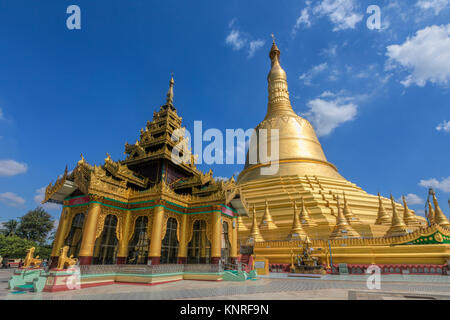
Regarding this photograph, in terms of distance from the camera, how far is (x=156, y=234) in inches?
505

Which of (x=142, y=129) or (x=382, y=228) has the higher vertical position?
(x=142, y=129)

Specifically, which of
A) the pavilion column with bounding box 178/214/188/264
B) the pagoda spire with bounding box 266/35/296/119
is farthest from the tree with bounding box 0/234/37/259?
the pagoda spire with bounding box 266/35/296/119

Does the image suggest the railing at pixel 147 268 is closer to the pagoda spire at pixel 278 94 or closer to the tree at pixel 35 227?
the pagoda spire at pixel 278 94

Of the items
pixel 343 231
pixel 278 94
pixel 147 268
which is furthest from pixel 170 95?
pixel 278 94

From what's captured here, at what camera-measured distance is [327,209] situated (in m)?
23.5

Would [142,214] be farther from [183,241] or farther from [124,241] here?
[183,241]

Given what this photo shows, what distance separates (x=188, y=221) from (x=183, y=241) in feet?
4.16

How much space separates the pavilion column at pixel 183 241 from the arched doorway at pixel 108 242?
383 centimetres

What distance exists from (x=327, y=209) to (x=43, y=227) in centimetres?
4557

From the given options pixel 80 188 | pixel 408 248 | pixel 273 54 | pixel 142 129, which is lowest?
pixel 408 248

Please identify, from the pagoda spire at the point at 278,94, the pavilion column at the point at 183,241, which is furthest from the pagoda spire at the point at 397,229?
the pagoda spire at the point at 278,94

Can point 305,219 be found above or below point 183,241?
above
